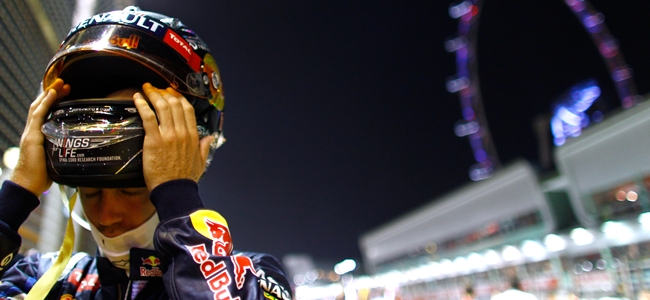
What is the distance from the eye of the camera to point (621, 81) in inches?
915

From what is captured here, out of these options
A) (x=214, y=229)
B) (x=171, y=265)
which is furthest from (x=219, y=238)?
(x=171, y=265)

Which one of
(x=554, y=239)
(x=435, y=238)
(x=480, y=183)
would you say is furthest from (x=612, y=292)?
(x=435, y=238)

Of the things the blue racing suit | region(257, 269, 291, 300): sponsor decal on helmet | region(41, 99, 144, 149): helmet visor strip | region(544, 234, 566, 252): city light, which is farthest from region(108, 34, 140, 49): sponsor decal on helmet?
region(544, 234, 566, 252): city light

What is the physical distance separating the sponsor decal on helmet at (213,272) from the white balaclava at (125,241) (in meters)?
0.31

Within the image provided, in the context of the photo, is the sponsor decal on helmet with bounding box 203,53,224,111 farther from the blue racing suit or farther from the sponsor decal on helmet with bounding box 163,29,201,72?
the blue racing suit

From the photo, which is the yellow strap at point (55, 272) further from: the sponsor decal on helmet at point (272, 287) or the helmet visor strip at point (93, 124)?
the sponsor decal on helmet at point (272, 287)

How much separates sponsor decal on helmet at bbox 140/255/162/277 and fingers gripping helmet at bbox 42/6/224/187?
247 millimetres

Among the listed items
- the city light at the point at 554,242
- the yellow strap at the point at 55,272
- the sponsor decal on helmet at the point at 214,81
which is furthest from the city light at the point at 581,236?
the yellow strap at the point at 55,272

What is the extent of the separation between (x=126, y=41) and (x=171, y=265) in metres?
0.72

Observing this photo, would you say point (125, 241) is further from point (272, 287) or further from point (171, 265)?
point (272, 287)

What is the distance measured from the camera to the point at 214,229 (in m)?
1.14

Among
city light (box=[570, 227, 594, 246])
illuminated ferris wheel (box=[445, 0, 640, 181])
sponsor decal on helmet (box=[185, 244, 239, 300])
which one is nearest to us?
sponsor decal on helmet (box=[185, 244, 239, 300])

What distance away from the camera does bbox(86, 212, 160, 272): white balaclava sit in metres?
1.31

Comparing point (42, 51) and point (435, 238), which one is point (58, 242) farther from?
point (435, 238)
